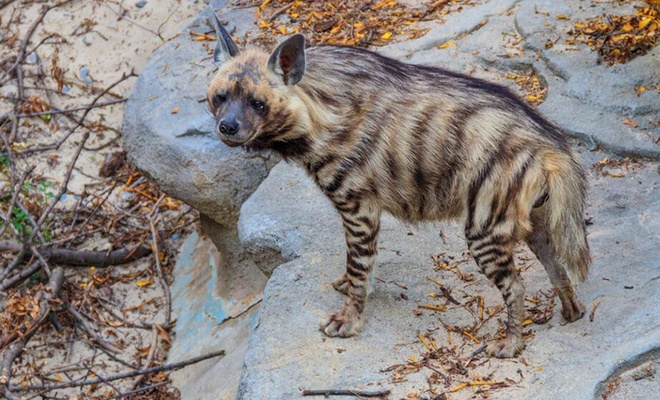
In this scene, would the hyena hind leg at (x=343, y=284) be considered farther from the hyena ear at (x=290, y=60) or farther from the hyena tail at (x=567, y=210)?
the hyena ear at (x=290, y=60)

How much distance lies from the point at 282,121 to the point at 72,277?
411cm

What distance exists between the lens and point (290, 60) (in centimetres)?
445

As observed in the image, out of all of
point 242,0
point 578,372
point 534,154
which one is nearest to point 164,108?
point 242,0

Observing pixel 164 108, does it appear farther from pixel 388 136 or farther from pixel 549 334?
pixel 549 334

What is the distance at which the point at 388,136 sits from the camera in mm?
4648

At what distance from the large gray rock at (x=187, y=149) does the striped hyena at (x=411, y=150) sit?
1991mm

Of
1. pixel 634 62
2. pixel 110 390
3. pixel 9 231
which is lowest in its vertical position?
pixel 110 390

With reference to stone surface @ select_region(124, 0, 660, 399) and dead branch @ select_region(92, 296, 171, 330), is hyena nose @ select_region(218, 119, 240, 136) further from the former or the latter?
dead branch @ select_region(92, 296, 171, 330)

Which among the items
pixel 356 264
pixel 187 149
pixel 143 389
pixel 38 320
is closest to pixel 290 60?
pixel 356 264

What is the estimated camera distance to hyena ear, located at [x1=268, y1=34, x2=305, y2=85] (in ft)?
14.4

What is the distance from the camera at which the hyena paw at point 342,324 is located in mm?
4709

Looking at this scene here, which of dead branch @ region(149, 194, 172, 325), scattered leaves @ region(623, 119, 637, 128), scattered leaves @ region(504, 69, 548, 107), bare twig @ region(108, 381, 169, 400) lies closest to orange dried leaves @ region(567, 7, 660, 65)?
scattered leaves @ region(504, 69, 548, 107)

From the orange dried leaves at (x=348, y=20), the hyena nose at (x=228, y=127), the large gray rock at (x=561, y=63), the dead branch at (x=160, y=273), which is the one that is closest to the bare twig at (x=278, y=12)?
the orange dried leaves at (x=348, y=20)

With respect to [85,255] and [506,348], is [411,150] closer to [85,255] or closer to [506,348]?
[506,348]
